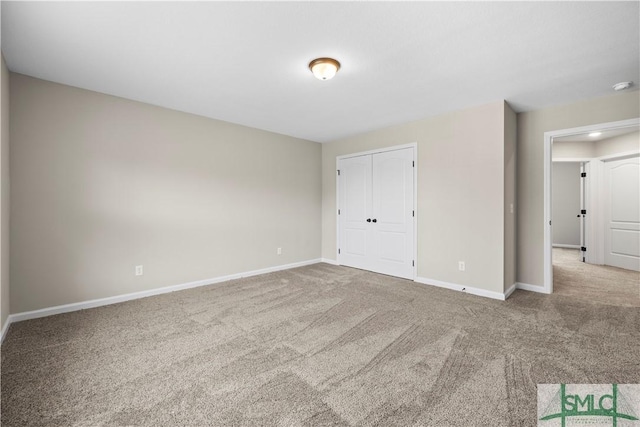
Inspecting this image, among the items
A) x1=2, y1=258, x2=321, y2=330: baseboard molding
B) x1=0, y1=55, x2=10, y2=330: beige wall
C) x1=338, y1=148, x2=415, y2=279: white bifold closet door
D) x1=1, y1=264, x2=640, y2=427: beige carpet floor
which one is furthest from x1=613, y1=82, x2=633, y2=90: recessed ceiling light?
x1=0, y1=55, x2=10, y2=330: beige wall

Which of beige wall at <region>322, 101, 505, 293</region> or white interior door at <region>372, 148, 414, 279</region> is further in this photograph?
white interior door at <region>372, 148, 414, 279</region>

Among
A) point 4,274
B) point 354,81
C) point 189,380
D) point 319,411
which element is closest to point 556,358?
point 319,411

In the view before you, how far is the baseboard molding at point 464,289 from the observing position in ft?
11.4

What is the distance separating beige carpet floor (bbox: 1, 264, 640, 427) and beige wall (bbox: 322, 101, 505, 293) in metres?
0.61

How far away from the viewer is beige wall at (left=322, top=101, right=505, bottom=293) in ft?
11.5

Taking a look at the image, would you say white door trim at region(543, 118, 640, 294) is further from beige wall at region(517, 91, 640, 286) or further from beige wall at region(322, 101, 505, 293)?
beige wall at region(322, 101, 505, 293)

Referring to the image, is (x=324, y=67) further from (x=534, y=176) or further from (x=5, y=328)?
(x=5, y=328)

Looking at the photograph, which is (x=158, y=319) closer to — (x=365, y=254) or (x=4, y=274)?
(x=4, y=274)

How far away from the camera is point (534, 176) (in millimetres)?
3771

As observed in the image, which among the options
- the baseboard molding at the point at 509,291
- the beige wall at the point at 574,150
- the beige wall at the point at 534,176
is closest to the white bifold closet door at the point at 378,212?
the baseboard molding at the point at 509,291

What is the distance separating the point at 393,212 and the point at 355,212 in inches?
31.8

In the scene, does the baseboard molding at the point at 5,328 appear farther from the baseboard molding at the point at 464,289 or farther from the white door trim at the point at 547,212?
the white door trim at the point at 547,212

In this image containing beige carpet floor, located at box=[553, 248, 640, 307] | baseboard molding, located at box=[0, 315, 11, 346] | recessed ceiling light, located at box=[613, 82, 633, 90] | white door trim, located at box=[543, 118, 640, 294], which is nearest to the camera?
baseboard molding, located at box=[0, 315, 11, 346]

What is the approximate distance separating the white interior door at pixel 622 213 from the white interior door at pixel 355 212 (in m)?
4.58
